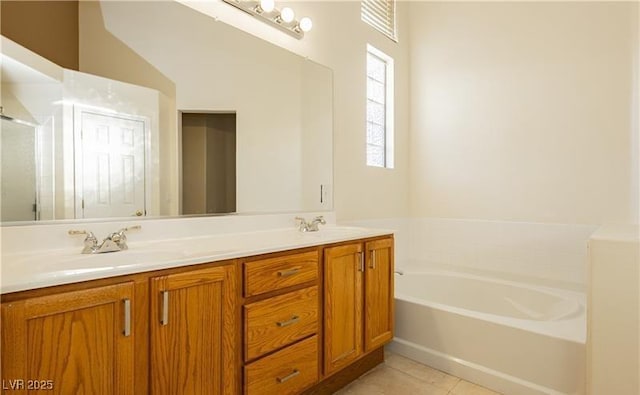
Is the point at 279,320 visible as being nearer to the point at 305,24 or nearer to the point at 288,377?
the point at 288,377

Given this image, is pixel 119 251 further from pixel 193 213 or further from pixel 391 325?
pixel 391 325

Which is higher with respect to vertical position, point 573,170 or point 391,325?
point 573,170

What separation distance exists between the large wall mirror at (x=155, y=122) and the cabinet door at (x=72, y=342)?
53 centimetres

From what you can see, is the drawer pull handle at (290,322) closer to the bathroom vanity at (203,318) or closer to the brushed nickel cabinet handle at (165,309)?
the bathroom vanity at (203,318)

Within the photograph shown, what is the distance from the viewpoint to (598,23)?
2268 millimetres

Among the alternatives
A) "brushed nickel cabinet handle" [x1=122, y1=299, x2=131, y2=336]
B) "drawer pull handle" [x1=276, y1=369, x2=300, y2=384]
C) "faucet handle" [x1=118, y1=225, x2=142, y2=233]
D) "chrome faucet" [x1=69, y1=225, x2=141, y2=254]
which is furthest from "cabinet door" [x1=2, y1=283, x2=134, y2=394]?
"drawer pull handle" [x1=276, y1=369, x2=300, y2=384]

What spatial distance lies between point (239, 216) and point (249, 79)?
2.71 ft

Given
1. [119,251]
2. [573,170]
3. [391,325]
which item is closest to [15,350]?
[119,251]

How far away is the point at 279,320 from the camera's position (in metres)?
1.39

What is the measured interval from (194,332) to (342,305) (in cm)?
80

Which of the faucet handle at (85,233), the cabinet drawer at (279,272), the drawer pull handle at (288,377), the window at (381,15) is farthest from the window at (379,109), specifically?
the faucet handle at (85,233)

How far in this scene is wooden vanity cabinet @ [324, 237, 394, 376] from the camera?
5.30ft

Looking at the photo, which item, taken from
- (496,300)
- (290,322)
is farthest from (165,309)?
(496,300)

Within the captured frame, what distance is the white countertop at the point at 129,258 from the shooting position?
2.78 ft
